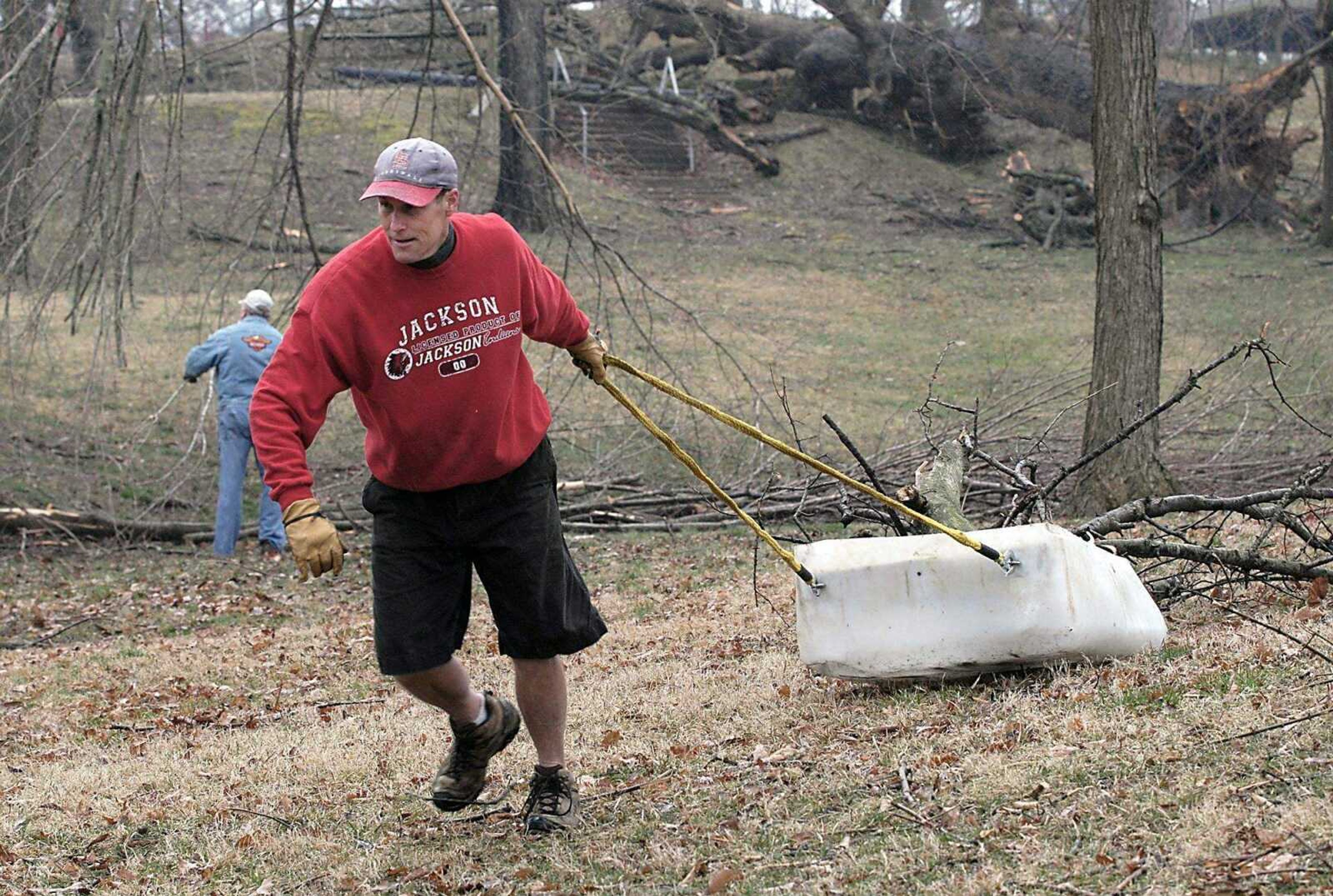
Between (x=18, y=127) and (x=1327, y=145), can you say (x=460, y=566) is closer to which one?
(x=18, y=127)

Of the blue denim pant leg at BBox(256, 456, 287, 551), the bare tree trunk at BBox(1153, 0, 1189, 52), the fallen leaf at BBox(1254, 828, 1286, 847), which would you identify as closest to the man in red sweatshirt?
the fallen leaf at BBox(1254, 828, 1286, 847)

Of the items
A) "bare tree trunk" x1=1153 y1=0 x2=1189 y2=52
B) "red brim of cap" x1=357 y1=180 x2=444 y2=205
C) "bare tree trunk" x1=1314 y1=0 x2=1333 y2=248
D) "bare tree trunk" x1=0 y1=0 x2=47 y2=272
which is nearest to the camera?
"red brim of cap" x1=357 y1=180 x2=444 y2=205

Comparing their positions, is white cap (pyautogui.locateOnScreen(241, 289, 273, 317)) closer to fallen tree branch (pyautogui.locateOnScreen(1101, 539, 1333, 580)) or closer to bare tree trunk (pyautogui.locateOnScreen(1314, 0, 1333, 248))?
fallen tree branch (pyautogui.locateOnScreen(1101, 539, 1333, 580))

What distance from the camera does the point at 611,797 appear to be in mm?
4797

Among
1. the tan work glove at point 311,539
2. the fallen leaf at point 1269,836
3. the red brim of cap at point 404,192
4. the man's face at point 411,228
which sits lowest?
the fallen leaf at point 1269,836

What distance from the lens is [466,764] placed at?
4.57 m

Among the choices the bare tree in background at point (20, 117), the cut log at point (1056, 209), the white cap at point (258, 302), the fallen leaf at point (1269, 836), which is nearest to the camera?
the fallen leaf at point (1269, 836)

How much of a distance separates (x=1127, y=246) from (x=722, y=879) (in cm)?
707

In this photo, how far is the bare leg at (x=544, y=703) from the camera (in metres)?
4.52

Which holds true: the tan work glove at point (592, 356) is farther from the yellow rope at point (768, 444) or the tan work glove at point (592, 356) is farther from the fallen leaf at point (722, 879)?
the fallen leaf at point (722, 879)

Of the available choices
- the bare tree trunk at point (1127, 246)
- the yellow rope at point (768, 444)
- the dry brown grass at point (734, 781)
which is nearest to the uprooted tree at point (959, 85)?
the bare tree trunk at point (1127, 246)

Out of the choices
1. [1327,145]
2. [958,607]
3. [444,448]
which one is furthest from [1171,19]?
[444,448]

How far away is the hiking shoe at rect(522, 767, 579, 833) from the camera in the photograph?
14.7 feet

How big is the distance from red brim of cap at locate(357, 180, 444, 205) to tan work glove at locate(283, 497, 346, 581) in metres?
0.85
